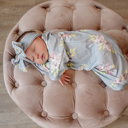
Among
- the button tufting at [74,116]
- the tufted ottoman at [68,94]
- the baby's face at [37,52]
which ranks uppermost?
the baby's face at [37,52]

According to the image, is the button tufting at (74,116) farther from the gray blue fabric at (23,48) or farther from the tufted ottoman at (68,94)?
the gray blue fabric at (23,48)

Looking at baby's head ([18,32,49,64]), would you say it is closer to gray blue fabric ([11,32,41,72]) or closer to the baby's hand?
gray blue fabric ([11,32,41,72])

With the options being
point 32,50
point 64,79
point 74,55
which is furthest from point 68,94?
point 32,50

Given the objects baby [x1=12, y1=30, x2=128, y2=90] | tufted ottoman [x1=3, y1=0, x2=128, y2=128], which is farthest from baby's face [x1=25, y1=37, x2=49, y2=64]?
tufted ottoman [x1=3, y1=0, x2=128, y2=128]

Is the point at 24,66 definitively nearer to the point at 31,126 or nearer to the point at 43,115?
the point at 43,115

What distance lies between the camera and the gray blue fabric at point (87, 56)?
0.85 metres

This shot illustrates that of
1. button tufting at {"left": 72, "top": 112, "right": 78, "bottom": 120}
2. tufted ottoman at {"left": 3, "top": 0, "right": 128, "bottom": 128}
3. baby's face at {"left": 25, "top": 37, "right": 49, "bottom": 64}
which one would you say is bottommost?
button tufting at {"left": 72, "top": 112, "right": 78, "bottom": 120}

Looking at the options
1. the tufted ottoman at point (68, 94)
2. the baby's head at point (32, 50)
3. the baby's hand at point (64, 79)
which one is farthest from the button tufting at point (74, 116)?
the baby's head at point (32, 50)

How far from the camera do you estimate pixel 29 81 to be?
921mm

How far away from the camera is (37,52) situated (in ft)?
2.92

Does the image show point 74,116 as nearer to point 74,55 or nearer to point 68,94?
point 68,94

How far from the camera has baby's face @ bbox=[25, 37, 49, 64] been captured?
886 mm

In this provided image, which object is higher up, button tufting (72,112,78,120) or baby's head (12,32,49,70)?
baby's head (12,32,49,70)

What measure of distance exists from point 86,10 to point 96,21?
120 millimetres
